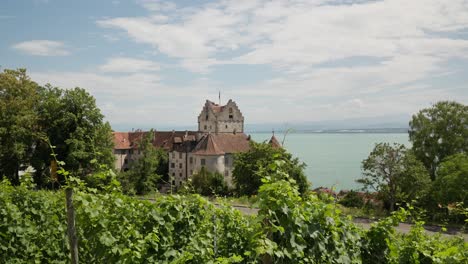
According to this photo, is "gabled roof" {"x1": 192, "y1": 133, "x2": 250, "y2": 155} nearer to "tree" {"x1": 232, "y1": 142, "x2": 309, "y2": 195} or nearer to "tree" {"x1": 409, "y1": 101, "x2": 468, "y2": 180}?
"tree" {"x1": 232, "y1": 142, "x2": 309, "y2": 195}

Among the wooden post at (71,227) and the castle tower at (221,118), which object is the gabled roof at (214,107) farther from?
the wooden post at (71,227)

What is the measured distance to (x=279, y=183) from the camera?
519 centimetres

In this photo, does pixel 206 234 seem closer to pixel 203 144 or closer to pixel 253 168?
pixel 253 168

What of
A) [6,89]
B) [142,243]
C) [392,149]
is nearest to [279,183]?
[142,243]

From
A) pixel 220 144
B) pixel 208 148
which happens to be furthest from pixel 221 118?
pixel 208 148

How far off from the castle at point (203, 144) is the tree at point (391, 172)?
66.8 ft

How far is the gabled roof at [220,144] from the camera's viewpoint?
181 ft

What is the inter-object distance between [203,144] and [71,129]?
2385cm

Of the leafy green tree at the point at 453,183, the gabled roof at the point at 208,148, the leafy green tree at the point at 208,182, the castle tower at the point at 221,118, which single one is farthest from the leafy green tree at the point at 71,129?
the castle tower at the point at 221,118

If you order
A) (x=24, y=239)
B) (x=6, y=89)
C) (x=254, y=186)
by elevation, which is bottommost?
(x=254, y=186)

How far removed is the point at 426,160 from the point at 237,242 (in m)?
40.8

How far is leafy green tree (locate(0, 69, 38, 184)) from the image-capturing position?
3169cm

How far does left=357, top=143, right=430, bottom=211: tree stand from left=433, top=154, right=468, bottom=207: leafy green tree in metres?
1.98

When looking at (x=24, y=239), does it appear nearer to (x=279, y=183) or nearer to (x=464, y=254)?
(x=279, y=183)
